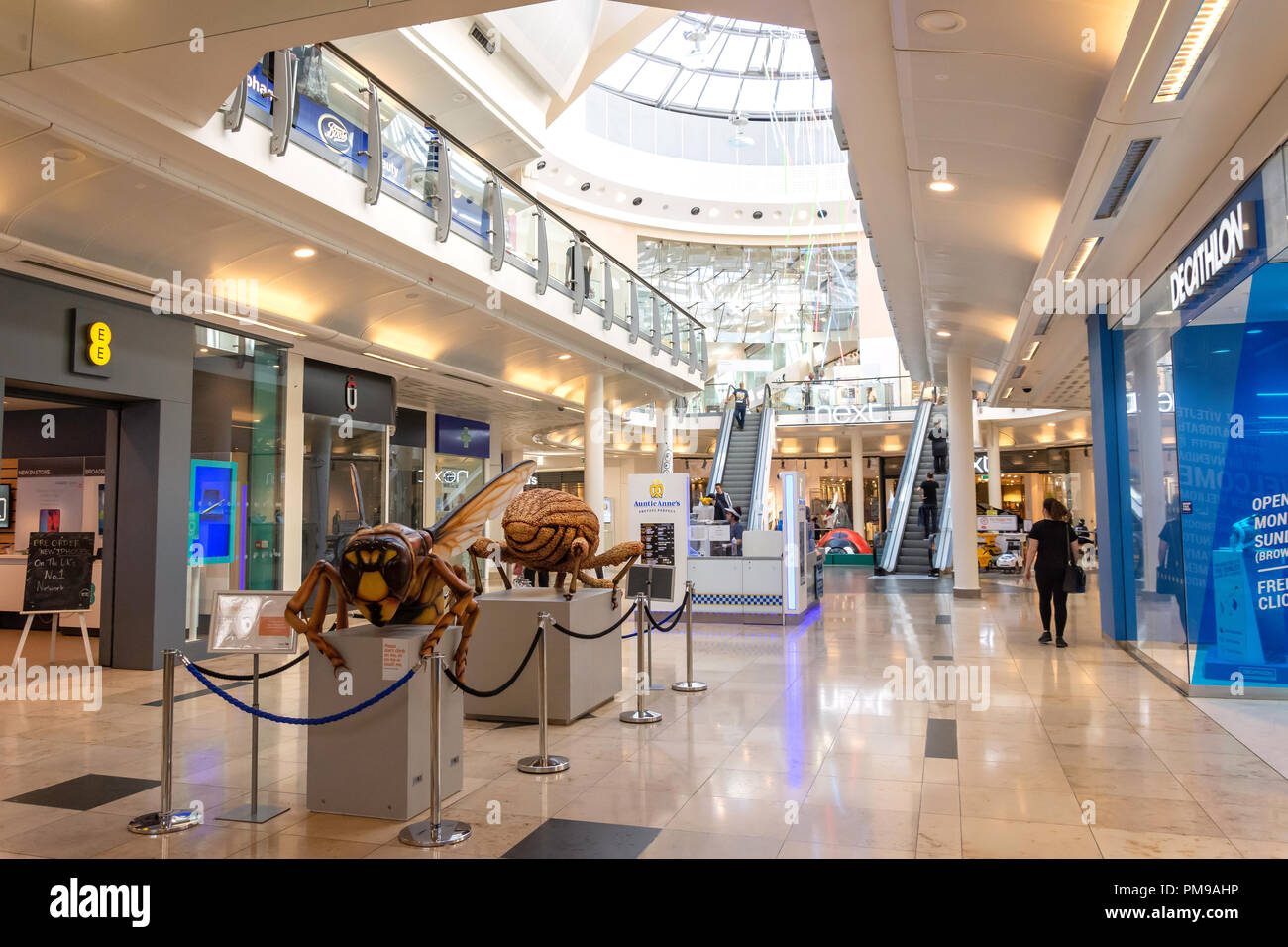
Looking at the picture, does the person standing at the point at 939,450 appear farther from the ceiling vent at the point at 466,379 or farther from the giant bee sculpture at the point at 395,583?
the giant bee sculpture at the point at 395,583

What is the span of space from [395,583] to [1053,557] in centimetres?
734

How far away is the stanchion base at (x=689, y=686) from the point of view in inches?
276

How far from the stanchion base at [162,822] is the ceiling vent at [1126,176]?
600 cm

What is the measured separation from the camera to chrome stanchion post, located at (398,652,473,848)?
12.3 ft

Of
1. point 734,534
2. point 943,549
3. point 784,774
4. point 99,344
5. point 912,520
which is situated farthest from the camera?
point 912,520

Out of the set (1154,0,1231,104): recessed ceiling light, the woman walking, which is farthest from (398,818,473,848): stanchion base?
the woman walking

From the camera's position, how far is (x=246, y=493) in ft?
32.5

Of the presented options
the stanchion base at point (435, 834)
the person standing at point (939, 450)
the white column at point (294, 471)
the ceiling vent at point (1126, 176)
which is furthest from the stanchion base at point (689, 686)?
the person standing at point (939, 450)

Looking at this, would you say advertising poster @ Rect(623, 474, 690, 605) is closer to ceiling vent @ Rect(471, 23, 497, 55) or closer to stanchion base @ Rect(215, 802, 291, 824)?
stanchion base @ Rect(215, 802, 291, 824)

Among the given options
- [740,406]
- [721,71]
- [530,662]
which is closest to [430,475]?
[740,406]

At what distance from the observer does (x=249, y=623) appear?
442 centimetres

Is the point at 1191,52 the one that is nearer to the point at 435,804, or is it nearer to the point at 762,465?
the point at 435,804
